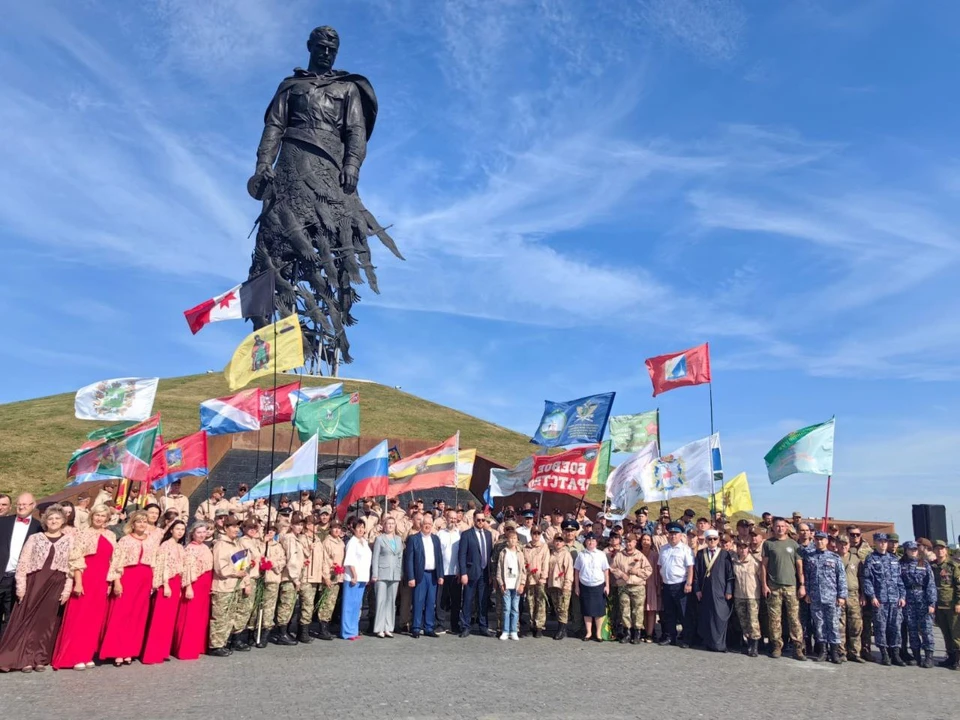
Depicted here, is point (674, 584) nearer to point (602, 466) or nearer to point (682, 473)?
point (682, 473)

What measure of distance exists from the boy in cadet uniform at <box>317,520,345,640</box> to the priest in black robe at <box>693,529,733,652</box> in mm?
4971

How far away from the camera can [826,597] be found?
34.0 feet

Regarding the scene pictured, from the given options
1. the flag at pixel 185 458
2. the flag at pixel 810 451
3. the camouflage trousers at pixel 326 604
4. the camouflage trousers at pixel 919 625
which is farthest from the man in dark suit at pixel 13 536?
the flag at pixel 810 451

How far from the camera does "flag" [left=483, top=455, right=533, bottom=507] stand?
18312mm

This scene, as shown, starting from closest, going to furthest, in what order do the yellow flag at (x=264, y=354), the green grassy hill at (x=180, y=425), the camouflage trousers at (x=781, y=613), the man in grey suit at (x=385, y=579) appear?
the camouflage trousers at (x=781, y=613) → the man in grey suit at (x=385, y=579) → the yellow flag at (x=264, y=354) → the green grassy hill at (x=180, y=425)

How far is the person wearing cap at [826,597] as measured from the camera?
10281mm

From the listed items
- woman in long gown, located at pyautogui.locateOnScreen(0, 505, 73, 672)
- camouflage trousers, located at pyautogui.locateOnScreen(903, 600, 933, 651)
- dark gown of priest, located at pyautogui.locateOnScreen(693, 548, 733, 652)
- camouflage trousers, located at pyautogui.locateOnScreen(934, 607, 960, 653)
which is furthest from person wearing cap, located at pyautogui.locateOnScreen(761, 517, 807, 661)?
woman in long gown, located at pyautogui.locateOnScreen(0, 505, 73, 672)

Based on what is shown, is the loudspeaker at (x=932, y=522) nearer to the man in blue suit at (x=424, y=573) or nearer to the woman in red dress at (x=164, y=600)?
the man in blue suit at (x=424, y=573)

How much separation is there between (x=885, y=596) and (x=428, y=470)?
7.79 meters

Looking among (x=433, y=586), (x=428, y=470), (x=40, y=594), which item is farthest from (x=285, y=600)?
(x=428, y=470)

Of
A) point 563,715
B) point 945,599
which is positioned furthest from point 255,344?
point 945,599

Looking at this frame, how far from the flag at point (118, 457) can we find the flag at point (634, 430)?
33.5 ft

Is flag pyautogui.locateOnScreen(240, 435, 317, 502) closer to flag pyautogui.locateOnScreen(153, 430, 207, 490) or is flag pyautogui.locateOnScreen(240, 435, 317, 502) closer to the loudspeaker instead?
flag pyautogui.locateOnScreen(153, 430, 207, 490)

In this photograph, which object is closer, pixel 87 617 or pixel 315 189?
pixel 87 617
